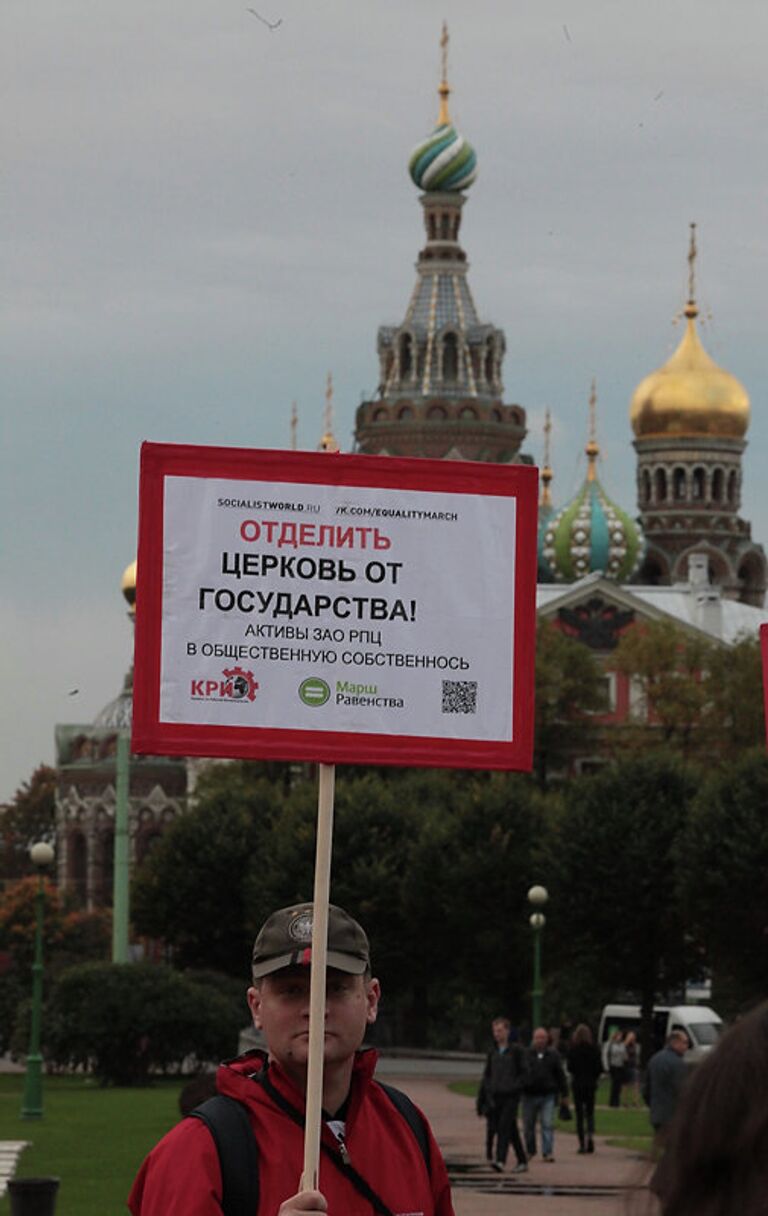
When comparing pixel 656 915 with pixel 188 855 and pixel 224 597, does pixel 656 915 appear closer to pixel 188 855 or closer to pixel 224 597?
pixel 188 855

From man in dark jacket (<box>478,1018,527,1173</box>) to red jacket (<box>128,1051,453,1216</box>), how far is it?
19.5 meters

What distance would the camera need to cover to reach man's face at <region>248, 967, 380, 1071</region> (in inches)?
227

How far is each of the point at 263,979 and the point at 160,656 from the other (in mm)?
798

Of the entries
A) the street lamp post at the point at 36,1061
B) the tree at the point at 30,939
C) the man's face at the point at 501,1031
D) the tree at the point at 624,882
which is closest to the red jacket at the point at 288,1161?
the man's face at the point at 501,1031

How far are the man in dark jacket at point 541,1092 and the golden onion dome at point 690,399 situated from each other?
279 feet

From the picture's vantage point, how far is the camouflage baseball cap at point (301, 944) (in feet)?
19.4

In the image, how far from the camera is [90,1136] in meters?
29.5

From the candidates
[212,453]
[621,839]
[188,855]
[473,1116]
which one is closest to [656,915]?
[621,839]

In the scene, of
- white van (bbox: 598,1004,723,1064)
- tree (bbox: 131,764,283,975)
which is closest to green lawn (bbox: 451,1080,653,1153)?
white van (bbox: 598,1004,723,1064)

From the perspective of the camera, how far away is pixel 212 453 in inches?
258

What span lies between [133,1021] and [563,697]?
34.7 meters

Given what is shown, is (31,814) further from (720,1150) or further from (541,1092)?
(720,1150)

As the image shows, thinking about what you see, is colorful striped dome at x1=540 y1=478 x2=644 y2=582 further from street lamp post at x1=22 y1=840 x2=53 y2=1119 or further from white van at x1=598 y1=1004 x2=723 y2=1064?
street lamp post at x1=22 y1=840 x2=53 y2=1119

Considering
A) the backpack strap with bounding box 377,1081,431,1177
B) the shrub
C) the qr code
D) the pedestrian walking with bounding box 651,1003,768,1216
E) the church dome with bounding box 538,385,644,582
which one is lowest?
the pedestrian walking with bounding box 651,1003,768,1216
